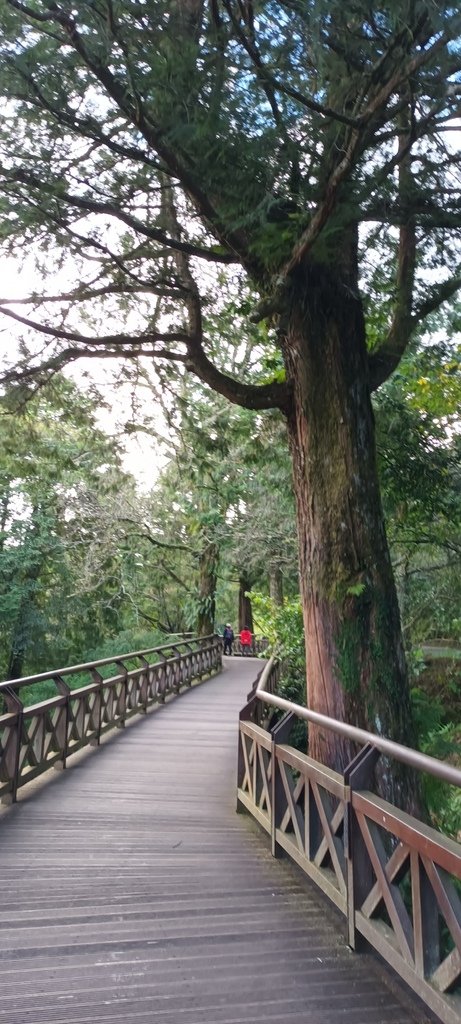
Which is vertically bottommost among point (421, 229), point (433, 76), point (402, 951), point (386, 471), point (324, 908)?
point (324, 908)

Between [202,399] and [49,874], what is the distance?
12.6 metres

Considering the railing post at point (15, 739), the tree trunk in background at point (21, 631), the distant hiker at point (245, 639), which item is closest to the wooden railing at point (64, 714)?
the railing post at point (15, 739)

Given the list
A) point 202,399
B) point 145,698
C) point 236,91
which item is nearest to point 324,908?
point 236,91

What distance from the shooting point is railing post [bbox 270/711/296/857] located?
4910 millimetres

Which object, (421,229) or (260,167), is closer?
(260,167)

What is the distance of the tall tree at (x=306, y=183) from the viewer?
14.3ft

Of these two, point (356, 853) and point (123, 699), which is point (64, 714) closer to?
point (123, 699)

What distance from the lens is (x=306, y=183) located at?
5.30 metres

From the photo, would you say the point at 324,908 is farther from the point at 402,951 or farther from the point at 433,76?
the point at 433,76

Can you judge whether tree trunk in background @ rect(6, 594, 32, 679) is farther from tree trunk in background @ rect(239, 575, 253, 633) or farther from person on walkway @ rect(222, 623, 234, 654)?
tree trunk in background @ rect(239, 575, 253, 633)

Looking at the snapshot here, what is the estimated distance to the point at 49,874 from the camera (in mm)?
4512

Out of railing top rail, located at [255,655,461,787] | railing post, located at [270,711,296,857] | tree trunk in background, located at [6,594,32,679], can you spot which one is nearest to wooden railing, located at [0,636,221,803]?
railing post, located at [270,711,296,857]

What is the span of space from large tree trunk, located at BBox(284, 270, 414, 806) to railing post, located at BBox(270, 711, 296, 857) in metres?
0.51

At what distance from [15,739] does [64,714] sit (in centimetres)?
151
